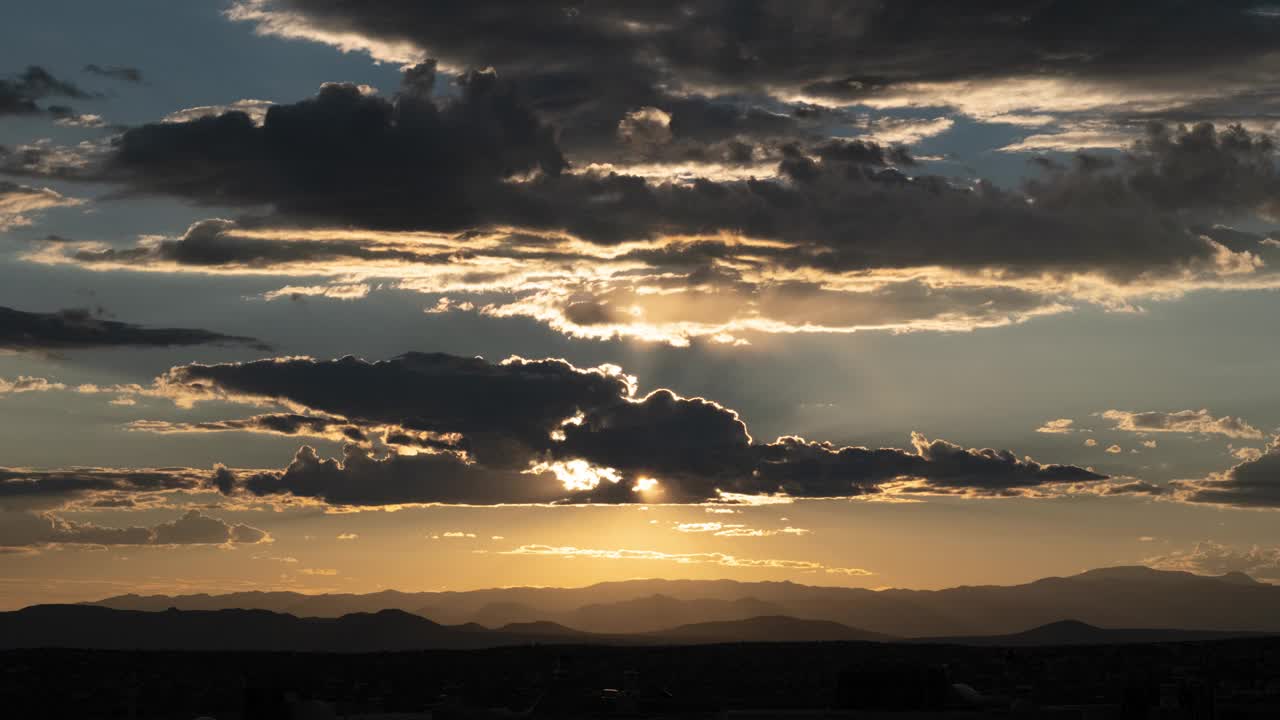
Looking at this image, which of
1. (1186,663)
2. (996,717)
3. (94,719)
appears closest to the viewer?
(996,717)

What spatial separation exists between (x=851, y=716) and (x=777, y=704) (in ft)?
200

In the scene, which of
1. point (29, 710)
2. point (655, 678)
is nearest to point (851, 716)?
point (29, 710)

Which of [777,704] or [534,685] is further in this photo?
[534,685]

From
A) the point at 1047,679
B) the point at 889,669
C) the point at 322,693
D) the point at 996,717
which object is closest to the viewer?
the point at 996,717

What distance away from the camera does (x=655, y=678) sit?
18562 cm

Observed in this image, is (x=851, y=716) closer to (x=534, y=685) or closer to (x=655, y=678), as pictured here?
(x=534, y=685)

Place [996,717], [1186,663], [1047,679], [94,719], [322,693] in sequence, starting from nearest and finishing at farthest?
[996,717], [94,719], [322,693], [1047,679], [1186,663]

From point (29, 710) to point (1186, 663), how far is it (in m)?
147

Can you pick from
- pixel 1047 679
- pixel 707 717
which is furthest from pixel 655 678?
pixel 707 717

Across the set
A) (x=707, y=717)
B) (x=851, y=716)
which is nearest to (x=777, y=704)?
(x=707, y=717)

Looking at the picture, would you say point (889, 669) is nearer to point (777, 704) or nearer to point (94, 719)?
point (777, 704)

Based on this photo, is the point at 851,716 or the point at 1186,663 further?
the point at 1186,663

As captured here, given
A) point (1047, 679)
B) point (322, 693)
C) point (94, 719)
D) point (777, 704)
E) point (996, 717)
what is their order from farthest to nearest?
point (1047, 679) → point (322, 693) → point (777, 704) → point (94, 719) → point (996, 717)

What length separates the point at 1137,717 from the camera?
5791 cm
